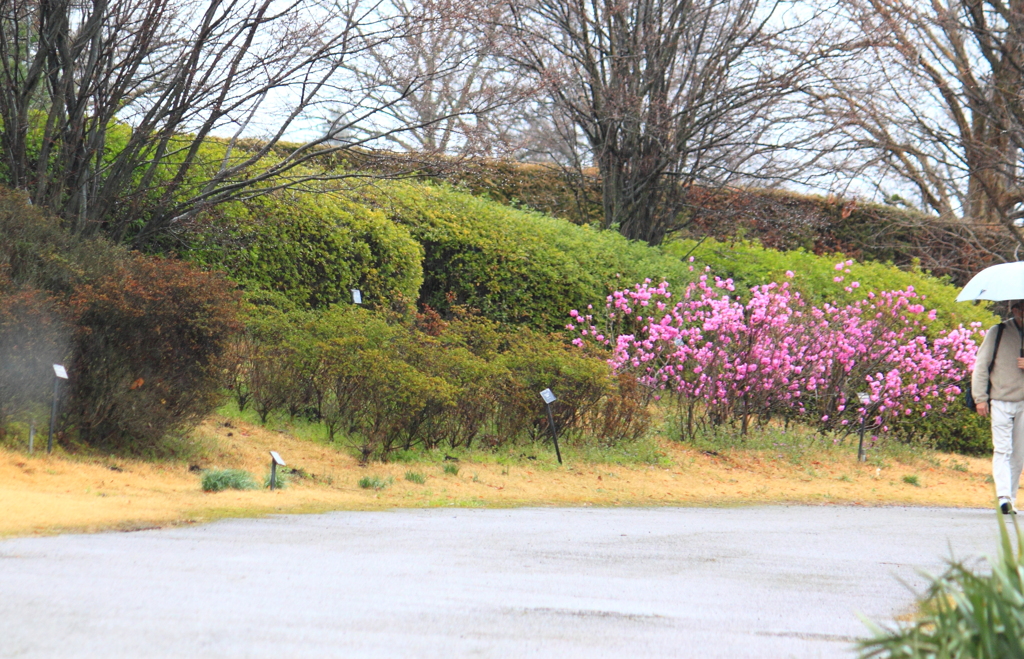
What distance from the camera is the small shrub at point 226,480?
8860 mm

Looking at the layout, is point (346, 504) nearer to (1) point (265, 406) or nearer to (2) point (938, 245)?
(1) point (265, 406)

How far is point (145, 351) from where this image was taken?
9.62 meters

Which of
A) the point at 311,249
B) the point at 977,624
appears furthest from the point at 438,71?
the point at 977,624

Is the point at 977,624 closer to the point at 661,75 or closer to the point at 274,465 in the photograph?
the point at 274,465

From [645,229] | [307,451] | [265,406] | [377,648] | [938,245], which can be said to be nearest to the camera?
[377,648]

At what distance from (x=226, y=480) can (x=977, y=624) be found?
7253mm

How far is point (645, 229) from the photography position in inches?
819

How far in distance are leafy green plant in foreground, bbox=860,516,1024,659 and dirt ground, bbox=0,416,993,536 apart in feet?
17.3

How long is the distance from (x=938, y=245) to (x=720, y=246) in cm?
887

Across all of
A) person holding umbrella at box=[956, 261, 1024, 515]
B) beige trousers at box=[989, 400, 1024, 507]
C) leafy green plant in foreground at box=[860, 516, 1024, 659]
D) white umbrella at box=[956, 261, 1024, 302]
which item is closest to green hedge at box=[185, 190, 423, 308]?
white umbrella at box=[956, 261, 1024, 302]

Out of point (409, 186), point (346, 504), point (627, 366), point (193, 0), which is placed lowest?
point (346, 504)

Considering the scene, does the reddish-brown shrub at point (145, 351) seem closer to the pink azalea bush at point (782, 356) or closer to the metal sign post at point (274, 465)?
the metal sign post at point (274, 465)

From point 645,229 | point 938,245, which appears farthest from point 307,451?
point 938,245

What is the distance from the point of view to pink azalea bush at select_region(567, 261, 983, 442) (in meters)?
14.6
